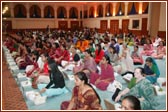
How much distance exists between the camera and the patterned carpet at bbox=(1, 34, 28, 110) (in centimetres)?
328

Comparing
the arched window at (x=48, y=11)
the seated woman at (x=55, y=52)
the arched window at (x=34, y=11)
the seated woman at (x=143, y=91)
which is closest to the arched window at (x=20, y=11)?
the arched window at (x=34, y=11)

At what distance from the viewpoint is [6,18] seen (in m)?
20.8

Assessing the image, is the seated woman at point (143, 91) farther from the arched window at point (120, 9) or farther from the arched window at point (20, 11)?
the arched window at point (20, 11)

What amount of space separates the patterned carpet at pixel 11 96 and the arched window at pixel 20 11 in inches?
698

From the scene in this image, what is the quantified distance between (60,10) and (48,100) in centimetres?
2041

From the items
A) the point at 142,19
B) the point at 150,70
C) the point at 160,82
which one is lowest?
the point at 160,82

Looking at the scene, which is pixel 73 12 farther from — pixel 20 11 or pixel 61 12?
pixel 20 11

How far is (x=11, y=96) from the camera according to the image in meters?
3.71

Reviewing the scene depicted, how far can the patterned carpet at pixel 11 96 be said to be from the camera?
328cm

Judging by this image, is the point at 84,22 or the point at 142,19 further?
the point at 84,22

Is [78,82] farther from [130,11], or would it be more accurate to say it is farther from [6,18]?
[6,18]

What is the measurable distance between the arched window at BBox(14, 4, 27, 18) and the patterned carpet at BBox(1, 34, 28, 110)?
17.7 meters

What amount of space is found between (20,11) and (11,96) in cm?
1926

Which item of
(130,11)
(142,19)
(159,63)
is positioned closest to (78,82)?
(159,63)
